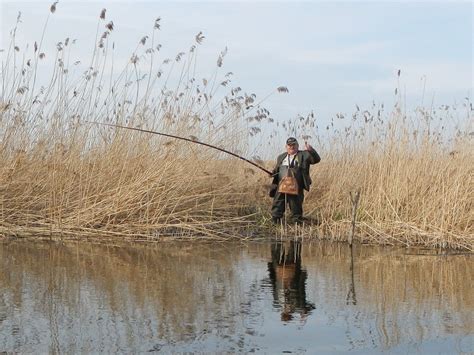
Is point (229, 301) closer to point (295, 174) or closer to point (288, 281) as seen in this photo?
point (288, 281)

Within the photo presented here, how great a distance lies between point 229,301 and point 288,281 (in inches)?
35.1

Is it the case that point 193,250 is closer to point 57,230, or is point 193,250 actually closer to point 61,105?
point 57,230

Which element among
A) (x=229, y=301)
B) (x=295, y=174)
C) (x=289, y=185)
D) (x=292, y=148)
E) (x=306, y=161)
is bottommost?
(x=229, y=301)

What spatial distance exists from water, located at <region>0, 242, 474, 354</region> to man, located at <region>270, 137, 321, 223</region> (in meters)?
1.85

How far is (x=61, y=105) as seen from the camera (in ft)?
26.9

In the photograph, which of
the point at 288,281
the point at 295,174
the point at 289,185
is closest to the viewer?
the point at 288,281

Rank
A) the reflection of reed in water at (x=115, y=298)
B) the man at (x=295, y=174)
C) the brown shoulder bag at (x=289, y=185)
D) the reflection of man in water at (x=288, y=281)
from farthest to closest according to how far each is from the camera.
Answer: the man at (x=295, y=174) → the brown shoulder bag at (x=289, y=185) → the reflection of man in water at (x=288, y=281) → the reflection of reed in water at (x=115, y=298)

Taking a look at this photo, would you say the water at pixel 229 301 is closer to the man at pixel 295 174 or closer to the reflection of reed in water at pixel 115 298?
the reflection of reed in water at pixel 115 298

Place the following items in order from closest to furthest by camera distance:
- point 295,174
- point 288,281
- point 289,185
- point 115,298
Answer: point 115,298
point 288,281
point 289,185
point 295,174

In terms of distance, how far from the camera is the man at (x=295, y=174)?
28.6 ft

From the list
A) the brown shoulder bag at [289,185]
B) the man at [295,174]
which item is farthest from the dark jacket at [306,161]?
the brown shoulder bag at [289,185]

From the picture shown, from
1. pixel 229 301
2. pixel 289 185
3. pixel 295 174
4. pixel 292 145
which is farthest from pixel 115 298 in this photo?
pixel 292 145

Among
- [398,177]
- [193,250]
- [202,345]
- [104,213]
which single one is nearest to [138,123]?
[104,213]

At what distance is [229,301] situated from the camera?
4.56 m
